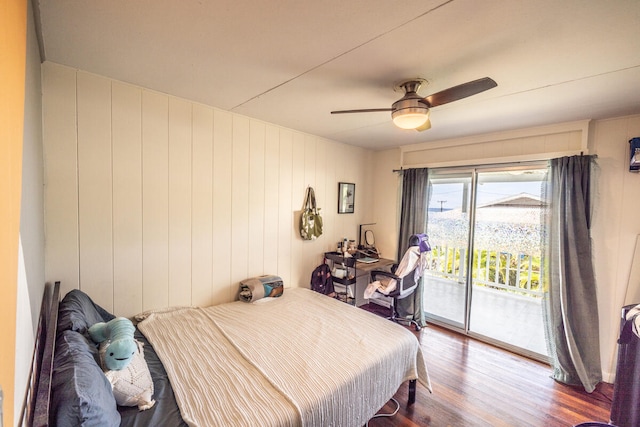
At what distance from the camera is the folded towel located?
2.68 m

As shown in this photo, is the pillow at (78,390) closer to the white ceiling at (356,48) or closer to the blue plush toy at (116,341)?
the blue plush toy at (116,341)

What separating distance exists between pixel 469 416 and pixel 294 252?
2229 mm

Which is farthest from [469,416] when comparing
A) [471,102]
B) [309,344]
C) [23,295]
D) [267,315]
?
[23,295]

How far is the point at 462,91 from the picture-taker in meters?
1.55

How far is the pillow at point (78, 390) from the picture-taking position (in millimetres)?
A: 897

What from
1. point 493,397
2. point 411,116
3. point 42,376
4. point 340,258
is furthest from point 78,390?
point 493,397

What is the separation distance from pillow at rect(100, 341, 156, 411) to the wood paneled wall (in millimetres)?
886

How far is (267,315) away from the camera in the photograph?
240 cm

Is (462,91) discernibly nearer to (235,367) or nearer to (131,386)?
(235,367)

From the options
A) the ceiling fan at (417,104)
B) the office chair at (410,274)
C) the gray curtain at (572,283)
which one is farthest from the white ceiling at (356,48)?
the office chair at (410,274)

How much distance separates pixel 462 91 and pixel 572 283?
2.30 meters

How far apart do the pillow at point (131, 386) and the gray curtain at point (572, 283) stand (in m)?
3.41

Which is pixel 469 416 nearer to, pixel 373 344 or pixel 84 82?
pixel 373 344

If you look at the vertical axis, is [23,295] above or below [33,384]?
above
